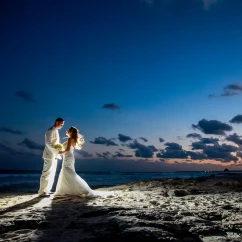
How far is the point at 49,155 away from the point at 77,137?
1256mm

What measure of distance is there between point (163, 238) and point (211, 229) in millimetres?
1088

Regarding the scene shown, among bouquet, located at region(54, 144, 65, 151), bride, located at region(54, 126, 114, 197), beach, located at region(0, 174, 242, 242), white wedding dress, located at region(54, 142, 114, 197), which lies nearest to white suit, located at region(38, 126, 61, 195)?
bouquet, located at region(54, 144, 65, 151)

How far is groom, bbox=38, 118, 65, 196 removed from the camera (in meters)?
9.21

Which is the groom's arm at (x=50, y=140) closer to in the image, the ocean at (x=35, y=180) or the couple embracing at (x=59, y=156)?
the couple embracing at (x=59, y=156)

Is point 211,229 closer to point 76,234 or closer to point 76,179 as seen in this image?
point 76,234

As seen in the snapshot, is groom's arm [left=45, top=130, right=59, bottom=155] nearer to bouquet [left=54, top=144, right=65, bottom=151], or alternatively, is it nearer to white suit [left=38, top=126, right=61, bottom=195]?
white suit [left=38, top=126, right=61, bottom=195]

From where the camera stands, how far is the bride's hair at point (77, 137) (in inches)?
361

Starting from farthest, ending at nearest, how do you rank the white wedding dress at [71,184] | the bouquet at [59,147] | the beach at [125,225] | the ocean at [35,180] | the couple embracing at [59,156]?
the ocean at [35,180] < the bouquet at [59,147] < the couple embracing at [59,156] < the white wedding dress at [71,184] < the beach at [125,225]

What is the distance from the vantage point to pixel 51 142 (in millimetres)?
9234

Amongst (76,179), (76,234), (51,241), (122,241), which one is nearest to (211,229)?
(122,241)

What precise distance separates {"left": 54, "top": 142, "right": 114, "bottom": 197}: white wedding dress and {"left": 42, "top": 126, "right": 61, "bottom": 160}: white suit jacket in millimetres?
485

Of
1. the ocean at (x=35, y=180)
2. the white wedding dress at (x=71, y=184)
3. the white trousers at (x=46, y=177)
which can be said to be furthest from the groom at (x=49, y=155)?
the ocean at (x=35, y=180)

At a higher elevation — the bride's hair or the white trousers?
the bride's hair

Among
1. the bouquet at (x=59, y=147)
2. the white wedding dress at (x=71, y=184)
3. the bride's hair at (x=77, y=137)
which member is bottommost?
the white wedding dress at (x=71, y=184)
